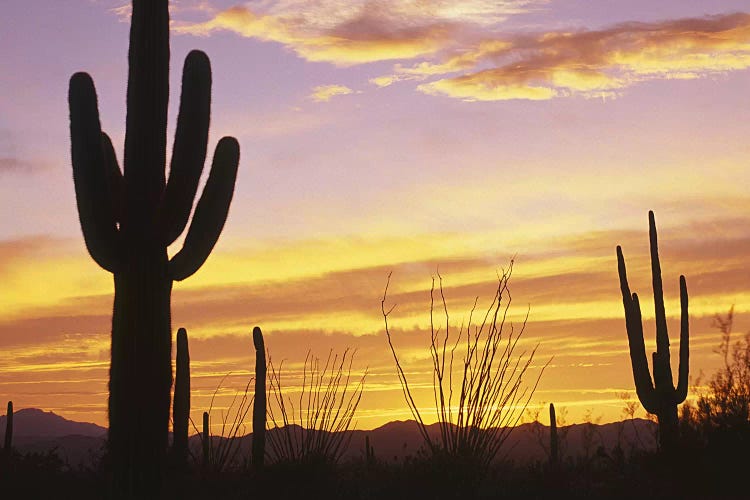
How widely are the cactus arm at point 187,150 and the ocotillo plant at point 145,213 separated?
0.03 feet

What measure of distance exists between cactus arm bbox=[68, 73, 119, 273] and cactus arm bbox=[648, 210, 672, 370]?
999 centimetres

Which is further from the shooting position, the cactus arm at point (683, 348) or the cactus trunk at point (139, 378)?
the cactus arm at point (683, 348)

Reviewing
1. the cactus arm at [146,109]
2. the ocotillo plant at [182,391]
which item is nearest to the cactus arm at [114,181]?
the cactus arm at [146,109]

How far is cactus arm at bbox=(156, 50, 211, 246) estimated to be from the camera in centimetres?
987

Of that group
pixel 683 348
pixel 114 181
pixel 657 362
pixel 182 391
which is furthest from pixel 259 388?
pixel 114 181

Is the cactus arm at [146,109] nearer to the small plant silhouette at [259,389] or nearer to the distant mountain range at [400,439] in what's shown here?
the distant mountain range at [400,439]

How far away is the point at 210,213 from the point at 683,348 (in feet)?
31.8

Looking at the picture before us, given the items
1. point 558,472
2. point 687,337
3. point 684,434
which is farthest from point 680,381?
point 558,472

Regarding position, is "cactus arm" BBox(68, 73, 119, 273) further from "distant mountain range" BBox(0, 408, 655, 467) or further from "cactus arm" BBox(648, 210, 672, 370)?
"cactus arm" BBox(648, 210, 672, 370)

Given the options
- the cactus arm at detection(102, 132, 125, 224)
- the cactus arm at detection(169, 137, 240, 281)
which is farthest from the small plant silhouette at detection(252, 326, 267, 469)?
the cactus arm at detection(169, 137, 240, 281)

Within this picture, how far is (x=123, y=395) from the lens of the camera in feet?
31.0

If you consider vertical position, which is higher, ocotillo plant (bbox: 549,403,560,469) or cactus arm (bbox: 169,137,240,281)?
cactus arm (bbox: 169,137,240,281)

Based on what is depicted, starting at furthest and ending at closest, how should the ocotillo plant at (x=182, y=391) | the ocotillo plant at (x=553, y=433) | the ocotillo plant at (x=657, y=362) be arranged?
1. the ocotillo plant at (x=553, y=433)
2. the ocotillo plant at (x=182, y=391)
3. the ocotillo plant at (x=657, y=362)

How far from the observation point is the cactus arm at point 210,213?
10.0 meters
